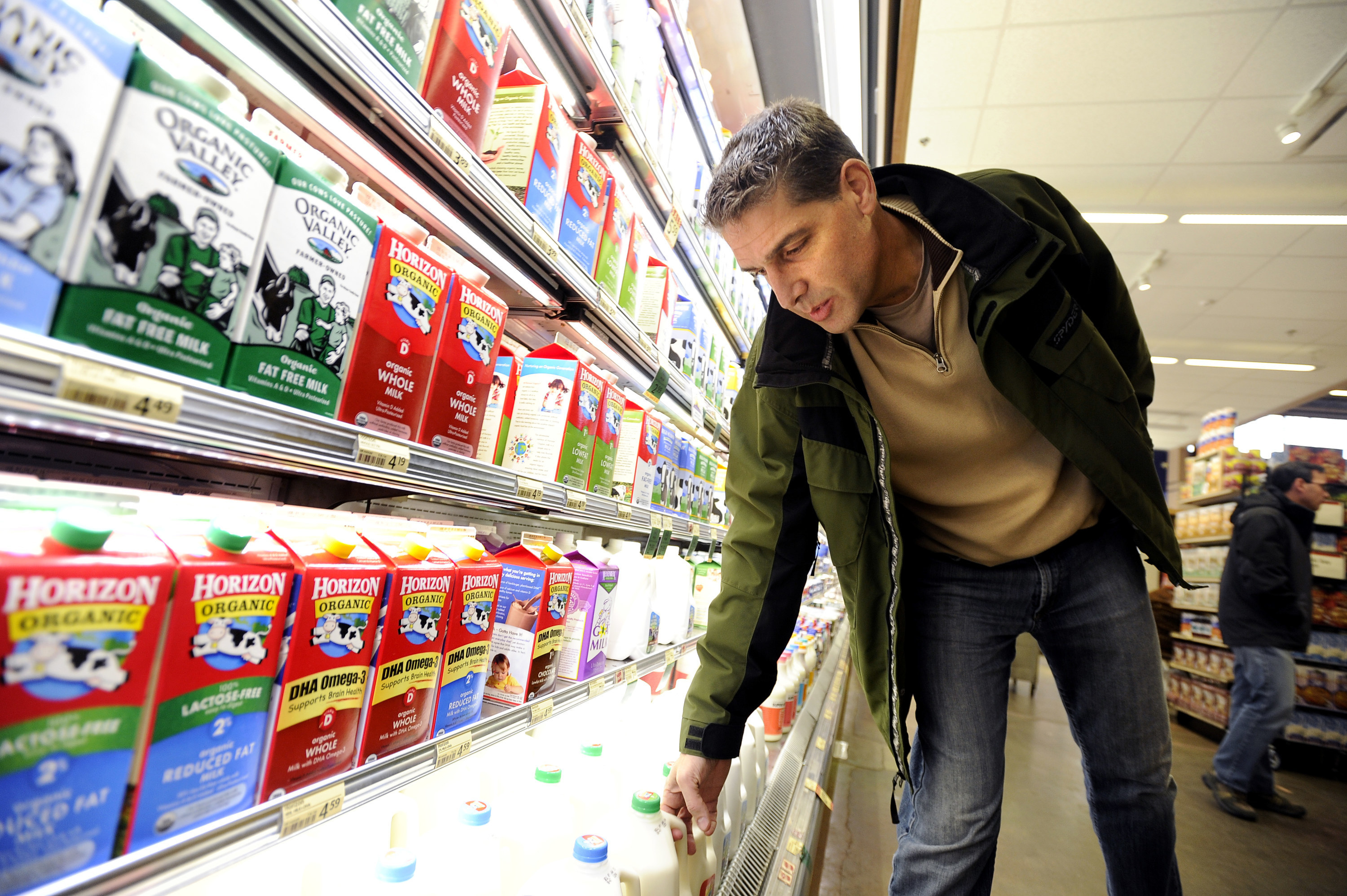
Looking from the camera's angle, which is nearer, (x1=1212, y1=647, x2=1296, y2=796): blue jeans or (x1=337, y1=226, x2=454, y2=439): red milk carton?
(x1=337, y1=226, x2=454, y2=439): red milk carton

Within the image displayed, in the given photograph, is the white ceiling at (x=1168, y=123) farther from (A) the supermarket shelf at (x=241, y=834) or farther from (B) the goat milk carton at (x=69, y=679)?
(B) the goat milk carton at (x=69, y=679)

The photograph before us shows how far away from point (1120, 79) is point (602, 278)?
391 centimetres

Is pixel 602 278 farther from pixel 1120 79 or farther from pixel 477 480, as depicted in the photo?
pixel 1120 79

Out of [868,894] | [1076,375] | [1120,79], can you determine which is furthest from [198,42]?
[1120,79]

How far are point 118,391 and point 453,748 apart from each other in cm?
76

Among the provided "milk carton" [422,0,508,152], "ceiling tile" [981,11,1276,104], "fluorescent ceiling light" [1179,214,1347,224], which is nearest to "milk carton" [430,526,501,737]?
"milk carton" [422,0,508,152]

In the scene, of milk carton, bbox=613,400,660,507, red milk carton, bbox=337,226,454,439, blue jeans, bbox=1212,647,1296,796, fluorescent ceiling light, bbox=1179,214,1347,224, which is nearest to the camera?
red milk carton, bbox=337,226,454,439

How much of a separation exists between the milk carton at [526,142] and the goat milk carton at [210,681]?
0.96 m

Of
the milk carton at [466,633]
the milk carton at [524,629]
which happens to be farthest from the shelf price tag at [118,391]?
the milk carton at [524,629]

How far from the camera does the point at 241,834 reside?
71 centimetres

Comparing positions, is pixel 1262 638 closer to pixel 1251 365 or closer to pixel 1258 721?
pixel 1258 721

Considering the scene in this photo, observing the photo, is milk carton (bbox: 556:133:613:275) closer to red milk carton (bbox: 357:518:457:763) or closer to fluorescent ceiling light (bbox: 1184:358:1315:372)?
red milk carton (bbox: 357:518:457:763)

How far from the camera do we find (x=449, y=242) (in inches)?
56.8

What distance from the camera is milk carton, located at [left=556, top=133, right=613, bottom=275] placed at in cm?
162
